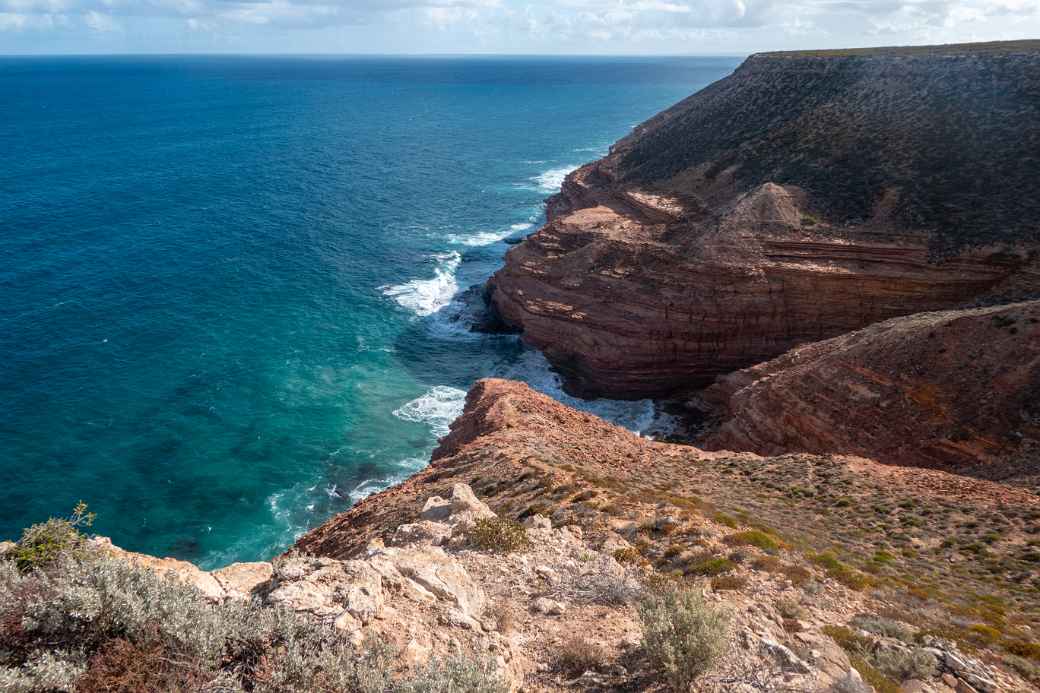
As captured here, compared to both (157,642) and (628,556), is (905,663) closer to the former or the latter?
(628,556)

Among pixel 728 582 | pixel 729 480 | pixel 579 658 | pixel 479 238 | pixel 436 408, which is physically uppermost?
pixel 579 658

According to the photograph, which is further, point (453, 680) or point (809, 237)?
point (809, 237)

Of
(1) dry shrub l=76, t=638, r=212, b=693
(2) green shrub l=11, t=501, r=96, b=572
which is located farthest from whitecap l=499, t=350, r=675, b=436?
(1) dry shrub l=76, t=638, r=212, b=693

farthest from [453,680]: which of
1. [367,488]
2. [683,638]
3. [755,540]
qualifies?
[367,488]

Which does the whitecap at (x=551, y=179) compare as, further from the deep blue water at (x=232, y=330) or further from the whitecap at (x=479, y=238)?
the whitecap at (x=479, y=238)

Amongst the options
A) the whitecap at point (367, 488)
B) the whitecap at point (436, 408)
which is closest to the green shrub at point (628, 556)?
the whitecap at point (367, 488)

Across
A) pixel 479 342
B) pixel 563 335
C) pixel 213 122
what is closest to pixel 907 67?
pixel 563 335

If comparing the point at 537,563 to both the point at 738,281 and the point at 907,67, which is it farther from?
the point at 907,67
